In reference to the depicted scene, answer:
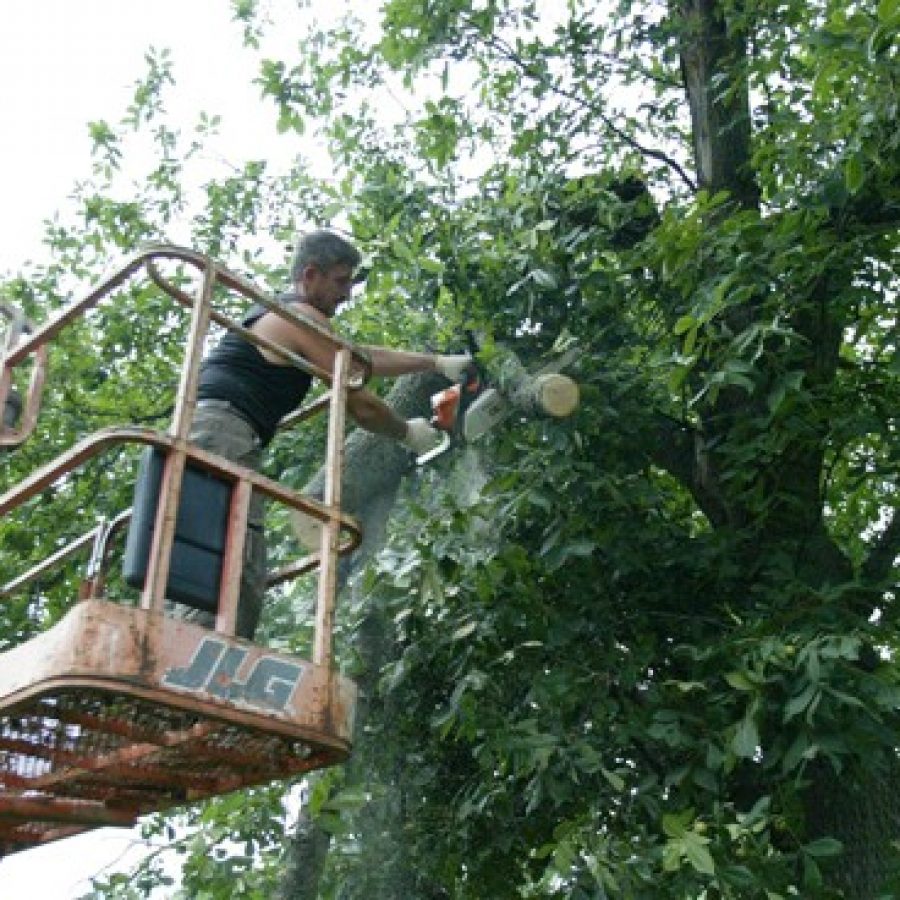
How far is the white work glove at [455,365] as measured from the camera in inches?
226

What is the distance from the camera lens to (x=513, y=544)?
231 inches

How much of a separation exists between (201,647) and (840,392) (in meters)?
3.70

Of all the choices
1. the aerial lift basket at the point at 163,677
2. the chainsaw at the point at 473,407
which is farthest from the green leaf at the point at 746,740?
the chainsaw at the point at 473,407

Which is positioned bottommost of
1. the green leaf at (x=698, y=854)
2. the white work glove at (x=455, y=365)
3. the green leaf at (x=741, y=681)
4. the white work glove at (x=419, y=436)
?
the green leaf at (x=698, y=854)

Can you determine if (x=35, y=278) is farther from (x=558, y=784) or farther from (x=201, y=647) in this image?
(x=201, y=647)

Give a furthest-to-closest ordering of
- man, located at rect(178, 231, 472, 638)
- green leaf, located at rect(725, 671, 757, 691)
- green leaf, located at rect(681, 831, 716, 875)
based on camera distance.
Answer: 1. green leaf, located at rect(725, 671, 757, 691)
2. man, located at rect(178, 231, 472, 638)
3. green leaf, located at rect(681, 831, 716, 875)

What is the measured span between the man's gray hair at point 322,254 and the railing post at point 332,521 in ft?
1.85

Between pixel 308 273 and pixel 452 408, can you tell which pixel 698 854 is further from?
pixel 308 273

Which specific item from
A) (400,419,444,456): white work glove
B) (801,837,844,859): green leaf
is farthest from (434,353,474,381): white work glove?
(801,837,844,859): green leaf

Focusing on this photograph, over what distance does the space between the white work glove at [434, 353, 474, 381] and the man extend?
0.55m

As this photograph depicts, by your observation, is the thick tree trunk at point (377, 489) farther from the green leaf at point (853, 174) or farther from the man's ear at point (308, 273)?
the green leaf at point (853, 174)

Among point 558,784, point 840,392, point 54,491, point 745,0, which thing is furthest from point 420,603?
point 745,0

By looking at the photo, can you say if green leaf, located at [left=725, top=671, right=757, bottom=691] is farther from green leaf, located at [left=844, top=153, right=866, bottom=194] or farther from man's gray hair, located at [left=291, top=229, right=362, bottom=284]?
man's gray hair, located at [left=291, top=229, right=362, bottom=284]

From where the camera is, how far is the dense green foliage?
16.7ft
